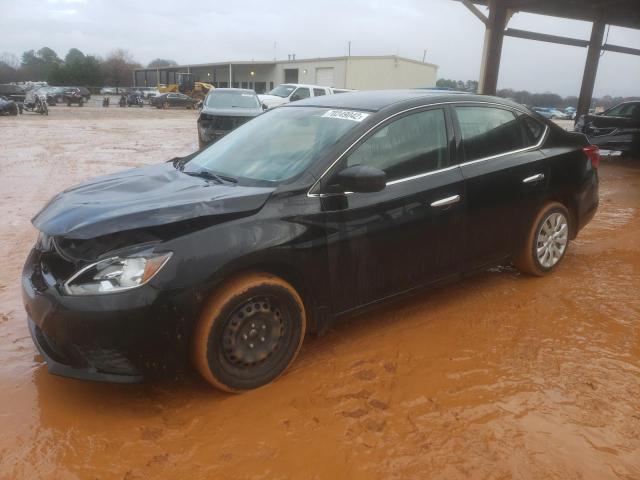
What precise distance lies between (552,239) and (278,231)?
9.50 feet

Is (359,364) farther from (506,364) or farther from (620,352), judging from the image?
(620,352)

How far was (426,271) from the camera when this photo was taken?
3.55m

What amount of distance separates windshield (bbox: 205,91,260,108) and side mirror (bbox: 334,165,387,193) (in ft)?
35.7

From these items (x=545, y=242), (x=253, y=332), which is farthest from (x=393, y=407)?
(x=545, y=242)

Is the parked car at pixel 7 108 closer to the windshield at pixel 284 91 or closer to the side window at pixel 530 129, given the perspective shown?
the windshield at pixel 284 91

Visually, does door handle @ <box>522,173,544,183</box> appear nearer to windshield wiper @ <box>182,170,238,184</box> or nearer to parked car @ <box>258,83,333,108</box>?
windshield wiper @ <box>182,170,238,184</box>

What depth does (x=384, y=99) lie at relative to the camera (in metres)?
3.62

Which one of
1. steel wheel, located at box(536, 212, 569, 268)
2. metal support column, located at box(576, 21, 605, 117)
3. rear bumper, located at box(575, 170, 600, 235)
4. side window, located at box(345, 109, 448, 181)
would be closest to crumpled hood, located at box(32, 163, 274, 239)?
side window, located at box(345, 109, 448, 181)

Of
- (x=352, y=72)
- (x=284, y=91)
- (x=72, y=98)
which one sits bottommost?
(x=72, y=98)

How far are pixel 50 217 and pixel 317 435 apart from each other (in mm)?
A: 1876

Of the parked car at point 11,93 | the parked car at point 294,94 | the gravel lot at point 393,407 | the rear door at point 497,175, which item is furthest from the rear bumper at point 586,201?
the parked car at point 11,93

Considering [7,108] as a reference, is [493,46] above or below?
above

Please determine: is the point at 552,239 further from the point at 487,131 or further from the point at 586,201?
A: the point at 487,131

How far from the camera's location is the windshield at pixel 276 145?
3219 millimetres
